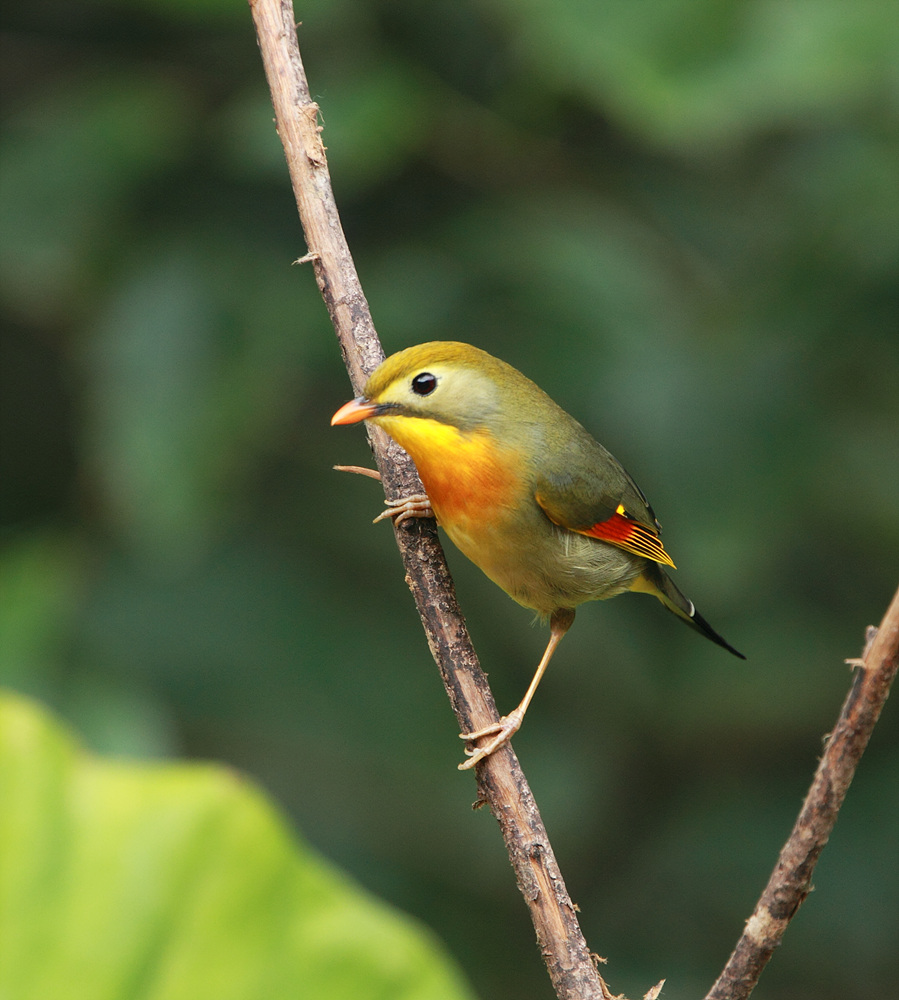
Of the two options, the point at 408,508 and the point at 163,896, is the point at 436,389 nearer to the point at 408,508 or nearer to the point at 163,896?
the point at 408,508

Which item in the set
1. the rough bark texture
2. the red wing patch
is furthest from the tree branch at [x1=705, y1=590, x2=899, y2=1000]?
the red wing patch

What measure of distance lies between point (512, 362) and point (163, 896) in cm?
210

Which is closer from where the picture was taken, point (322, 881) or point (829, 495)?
point (322, 881)

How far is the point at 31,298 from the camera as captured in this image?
388cm

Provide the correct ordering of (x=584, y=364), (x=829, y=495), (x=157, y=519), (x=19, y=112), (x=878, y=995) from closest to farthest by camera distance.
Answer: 1. (x=157, y=519)
2. (x=584, y=364)
3. (x=829, y=495)
4. (x=19, y=112)
5. (x=878, y=995)

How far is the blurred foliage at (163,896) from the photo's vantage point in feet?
5.77

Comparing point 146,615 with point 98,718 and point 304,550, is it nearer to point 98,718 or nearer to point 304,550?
point 304,550

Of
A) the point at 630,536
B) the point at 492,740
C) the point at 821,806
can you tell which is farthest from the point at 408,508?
the point at 821,806

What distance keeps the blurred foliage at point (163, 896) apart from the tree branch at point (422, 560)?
213 mm

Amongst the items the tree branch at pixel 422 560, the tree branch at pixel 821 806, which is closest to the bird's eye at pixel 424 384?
the tree branch at pixel 422 560

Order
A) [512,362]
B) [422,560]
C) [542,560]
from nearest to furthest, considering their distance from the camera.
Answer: [422,560] → [542,560] → [512,362]

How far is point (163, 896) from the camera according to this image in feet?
5.98

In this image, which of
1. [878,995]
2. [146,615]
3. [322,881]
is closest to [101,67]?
[146,615]

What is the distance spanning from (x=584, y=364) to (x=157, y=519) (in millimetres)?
1337
